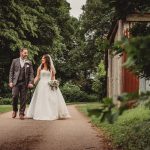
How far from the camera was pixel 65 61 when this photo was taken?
204ft

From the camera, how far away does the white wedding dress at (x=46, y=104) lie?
15.6 m

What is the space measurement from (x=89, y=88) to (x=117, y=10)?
53544mm

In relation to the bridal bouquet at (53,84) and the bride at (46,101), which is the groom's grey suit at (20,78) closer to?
the bride at (46,101)

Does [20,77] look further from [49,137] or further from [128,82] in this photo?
[128,82]

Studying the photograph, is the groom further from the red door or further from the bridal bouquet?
the red door

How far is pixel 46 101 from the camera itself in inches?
632

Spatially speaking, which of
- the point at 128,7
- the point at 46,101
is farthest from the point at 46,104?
the point at 128,7

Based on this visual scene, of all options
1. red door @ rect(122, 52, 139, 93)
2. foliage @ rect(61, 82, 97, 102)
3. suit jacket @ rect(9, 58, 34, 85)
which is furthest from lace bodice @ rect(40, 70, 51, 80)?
foliage @ rect(61, 82, 97, 102)

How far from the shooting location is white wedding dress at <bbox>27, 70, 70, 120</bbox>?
15.6 meters

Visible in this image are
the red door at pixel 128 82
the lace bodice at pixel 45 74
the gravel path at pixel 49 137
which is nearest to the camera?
the gravel path at pixel 49 137

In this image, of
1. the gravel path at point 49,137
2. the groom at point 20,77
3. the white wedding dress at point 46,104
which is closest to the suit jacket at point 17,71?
the groom at point 20,77

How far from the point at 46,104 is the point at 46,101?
0.10 m

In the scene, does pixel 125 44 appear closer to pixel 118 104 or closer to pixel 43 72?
pixel 118 104

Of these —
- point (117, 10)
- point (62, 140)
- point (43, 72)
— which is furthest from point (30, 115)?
point (117, 10)
